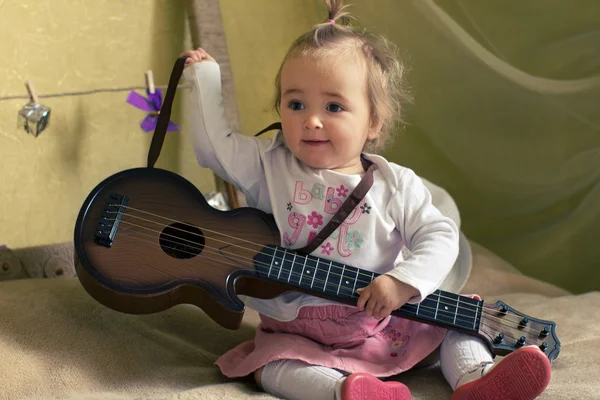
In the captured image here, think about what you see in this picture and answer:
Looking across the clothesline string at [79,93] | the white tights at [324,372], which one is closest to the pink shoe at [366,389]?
the white tights at [324,372]

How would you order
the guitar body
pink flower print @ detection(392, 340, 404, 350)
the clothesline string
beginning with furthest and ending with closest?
the clothesline string → pink flower print @ detection(392, 340, 404, 350) → the guitar body

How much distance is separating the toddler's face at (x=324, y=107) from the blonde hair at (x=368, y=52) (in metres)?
0.02

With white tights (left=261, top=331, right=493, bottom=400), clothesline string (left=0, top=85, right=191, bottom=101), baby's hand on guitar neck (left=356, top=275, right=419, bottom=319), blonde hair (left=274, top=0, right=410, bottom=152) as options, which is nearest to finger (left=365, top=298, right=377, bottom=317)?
baby's hand on guitar neck (left=356, top=275, right=419, bottom=319)

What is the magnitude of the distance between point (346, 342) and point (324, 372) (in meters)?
0.11

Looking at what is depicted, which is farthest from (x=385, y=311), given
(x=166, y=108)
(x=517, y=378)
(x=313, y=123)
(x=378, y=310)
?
(x=166, y=108)

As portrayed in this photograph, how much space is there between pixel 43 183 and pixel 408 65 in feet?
3.17

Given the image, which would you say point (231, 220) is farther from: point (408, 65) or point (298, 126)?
point (408, 65)

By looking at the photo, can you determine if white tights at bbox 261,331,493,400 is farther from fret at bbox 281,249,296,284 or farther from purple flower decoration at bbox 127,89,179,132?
purple flower decoration at bbox 127,89,179,132

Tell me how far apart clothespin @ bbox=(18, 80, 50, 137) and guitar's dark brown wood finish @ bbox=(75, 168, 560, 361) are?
38 cm

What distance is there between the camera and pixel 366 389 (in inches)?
43.4

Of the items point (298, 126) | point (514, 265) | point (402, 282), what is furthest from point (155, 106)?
point (514, 265)

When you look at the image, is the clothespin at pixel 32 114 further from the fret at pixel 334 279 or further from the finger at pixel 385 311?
the finger at pixel 385 311

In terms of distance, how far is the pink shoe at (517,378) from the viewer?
109 cm

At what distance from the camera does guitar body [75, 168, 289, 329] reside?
3.91ft
